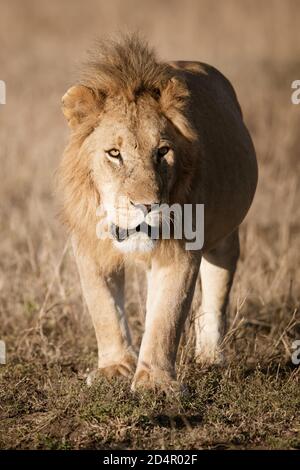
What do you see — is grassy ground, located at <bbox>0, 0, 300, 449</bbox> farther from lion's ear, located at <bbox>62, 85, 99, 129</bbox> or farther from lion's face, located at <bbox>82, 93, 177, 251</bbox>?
lion's ear, located at <bbox>62, 85, 99, 129</bbox>

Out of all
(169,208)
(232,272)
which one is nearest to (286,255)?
(232,272)

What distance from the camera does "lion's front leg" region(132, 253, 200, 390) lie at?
482 cm

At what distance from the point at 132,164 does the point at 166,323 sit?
0.86 meters

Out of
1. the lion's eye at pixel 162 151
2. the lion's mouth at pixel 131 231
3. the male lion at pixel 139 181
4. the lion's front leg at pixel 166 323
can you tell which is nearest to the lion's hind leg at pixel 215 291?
the male lion at pixel 139 181

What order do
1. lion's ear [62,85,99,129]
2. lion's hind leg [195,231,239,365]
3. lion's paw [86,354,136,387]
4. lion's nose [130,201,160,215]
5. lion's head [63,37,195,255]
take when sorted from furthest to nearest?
1. lion's hind leg [195,231,239,365]
2. lion's paw [86,354,136,387]
3. lion's ear [62,85,99,129]
4. lion's head [63,37,195,255]
5. lion's nose [130,201,160,215]

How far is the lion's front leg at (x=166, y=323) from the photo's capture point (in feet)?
15.8

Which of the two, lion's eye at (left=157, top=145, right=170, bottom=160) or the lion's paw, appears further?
the lion's paw

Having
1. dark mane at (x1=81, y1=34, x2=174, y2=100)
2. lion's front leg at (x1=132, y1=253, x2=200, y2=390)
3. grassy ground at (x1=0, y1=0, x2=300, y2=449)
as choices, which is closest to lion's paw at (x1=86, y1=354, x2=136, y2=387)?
grassy ground at (x1=0, y1=0, x2=300, y2=449)

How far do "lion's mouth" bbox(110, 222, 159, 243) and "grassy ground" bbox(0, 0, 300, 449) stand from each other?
2.60 ft

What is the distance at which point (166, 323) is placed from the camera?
15.9 feet

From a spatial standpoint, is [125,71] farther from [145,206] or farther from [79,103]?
[145,206]

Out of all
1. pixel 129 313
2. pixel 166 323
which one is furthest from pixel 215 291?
pixel 166 323

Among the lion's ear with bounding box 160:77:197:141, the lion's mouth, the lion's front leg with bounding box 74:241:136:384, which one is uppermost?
the lion's ear with bounding box 160:77:197:141

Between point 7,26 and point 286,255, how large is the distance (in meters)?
12.0
